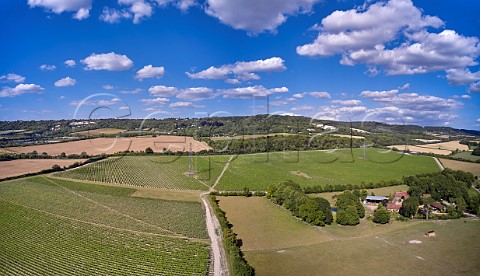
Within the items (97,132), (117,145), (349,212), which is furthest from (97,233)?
(97,132)

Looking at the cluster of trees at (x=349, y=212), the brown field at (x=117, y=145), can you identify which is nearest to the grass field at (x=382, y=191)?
the cluster of trees at (x=349, y=212)

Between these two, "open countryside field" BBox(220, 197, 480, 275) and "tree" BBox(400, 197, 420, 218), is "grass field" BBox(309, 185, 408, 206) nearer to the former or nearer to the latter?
"tree" BBox(400, 197, 420, 218)

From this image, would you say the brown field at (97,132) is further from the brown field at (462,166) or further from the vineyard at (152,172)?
the brown field at (462,166)

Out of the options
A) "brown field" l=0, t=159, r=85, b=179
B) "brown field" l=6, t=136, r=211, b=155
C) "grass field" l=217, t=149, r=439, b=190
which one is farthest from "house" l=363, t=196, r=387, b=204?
"brown field" l=0, t=159, r=85, b=179

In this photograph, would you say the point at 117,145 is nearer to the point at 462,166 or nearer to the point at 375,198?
the point at 375,198

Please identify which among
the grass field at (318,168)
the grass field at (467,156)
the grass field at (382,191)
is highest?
the grass field at (467,156)

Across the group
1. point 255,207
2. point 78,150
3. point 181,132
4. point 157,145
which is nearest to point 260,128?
point 181,132

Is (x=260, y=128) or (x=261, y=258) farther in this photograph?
(x=260, y=128)

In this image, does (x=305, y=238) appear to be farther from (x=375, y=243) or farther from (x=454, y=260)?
(x=454, y=260)
